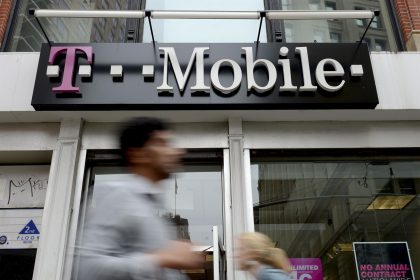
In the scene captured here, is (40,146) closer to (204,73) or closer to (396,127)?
(204,73)

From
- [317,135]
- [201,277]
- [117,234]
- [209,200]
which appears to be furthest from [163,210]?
[317,135]

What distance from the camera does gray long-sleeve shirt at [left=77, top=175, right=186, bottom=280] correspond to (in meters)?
2.17

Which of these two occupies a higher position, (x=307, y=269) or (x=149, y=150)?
(x=307, y=269)

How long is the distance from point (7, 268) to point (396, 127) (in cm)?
565

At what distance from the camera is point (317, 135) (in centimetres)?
666

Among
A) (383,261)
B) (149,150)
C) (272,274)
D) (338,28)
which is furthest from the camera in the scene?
(338,28)

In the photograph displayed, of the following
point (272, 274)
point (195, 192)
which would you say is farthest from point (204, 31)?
point (272, 274)

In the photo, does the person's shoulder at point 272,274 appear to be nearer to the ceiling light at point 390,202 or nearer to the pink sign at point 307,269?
the pink sign at point 307,269

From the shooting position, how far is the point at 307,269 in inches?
243

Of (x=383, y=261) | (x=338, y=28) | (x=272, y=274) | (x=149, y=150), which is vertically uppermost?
(x=338, y=28)

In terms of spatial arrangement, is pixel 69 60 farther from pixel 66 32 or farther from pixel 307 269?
pixel 307 269

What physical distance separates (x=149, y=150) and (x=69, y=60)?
436cm

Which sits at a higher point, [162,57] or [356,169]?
[162,57]

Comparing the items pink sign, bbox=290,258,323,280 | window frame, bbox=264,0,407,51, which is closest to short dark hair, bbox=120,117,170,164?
pink sign, bbox=290,258,323,280
